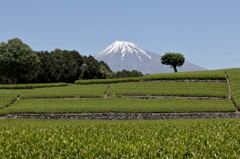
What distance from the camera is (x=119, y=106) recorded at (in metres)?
52.8

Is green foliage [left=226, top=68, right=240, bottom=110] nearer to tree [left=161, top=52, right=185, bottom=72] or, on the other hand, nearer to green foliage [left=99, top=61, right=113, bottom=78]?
tree [left=161, top=52, right=185, bottom=72]

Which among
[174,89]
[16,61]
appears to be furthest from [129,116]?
[16,61]

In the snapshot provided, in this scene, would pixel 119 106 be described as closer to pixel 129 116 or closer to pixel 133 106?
pixel 133 106

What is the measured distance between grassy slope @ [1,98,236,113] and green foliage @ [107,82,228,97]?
436 centimetres

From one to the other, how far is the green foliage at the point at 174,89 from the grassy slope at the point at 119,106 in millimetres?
4364

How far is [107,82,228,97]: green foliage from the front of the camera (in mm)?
62375

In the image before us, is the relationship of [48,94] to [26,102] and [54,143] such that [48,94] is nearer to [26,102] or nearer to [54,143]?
[26,102]

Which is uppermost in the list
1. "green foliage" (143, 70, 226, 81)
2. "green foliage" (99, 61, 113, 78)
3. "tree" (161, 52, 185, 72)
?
"tree" (161, 52, 185, 72)

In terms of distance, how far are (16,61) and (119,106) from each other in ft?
202

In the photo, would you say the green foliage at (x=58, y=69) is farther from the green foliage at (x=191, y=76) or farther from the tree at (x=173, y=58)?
the green foliage at (x=191, y=76)

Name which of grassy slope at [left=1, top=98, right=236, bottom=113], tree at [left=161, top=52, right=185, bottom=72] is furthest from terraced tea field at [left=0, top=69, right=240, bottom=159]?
tree at [left=161, top=52, right=185, bottom=72]

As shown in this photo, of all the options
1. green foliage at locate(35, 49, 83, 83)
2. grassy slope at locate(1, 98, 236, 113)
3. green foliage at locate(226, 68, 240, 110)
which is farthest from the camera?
green foliage at locate(35, 49, 83, 83)

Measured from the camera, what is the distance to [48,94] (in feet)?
212

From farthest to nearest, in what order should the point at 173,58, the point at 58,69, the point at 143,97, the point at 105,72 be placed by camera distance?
the point at 105,72
the point at 58,69
the point at 173,58
the point at 143,97
